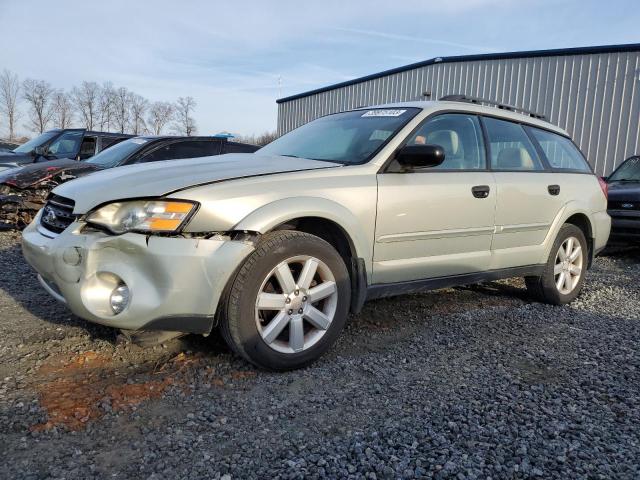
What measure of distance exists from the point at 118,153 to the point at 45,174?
3.39 feet

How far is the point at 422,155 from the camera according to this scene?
326cm

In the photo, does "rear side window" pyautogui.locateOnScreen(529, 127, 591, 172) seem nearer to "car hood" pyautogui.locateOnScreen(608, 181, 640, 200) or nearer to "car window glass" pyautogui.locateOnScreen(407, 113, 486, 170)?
"car window glass" pyautogui.locateOnScreen(407, 113, 486, 170)

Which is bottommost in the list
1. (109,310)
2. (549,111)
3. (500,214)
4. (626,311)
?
(626,311)

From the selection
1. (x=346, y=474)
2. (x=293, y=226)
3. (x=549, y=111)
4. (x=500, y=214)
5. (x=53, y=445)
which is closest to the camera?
(x=346, y=474)

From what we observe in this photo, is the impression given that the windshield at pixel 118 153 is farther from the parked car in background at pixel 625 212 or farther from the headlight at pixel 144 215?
the parked car in background at pixel 625 212

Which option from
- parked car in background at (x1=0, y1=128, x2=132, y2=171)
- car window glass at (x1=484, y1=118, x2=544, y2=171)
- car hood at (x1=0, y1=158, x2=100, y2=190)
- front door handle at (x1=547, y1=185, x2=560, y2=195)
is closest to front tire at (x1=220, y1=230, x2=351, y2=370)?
car window glass at (x1=484, y1=118, x2=544, y2=171)

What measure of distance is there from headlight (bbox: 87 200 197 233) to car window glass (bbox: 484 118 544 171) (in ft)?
8.30

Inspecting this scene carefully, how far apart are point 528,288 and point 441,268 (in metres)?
1.55

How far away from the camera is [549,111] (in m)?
13.4

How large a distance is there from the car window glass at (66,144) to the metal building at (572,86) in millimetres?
6627

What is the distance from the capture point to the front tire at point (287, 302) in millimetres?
2725

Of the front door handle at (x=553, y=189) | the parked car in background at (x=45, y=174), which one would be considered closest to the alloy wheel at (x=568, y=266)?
the front door handle at (x=553, y=189)

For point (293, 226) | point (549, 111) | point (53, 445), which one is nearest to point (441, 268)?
point (293, 226)

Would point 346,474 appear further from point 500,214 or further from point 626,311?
point 626,311
